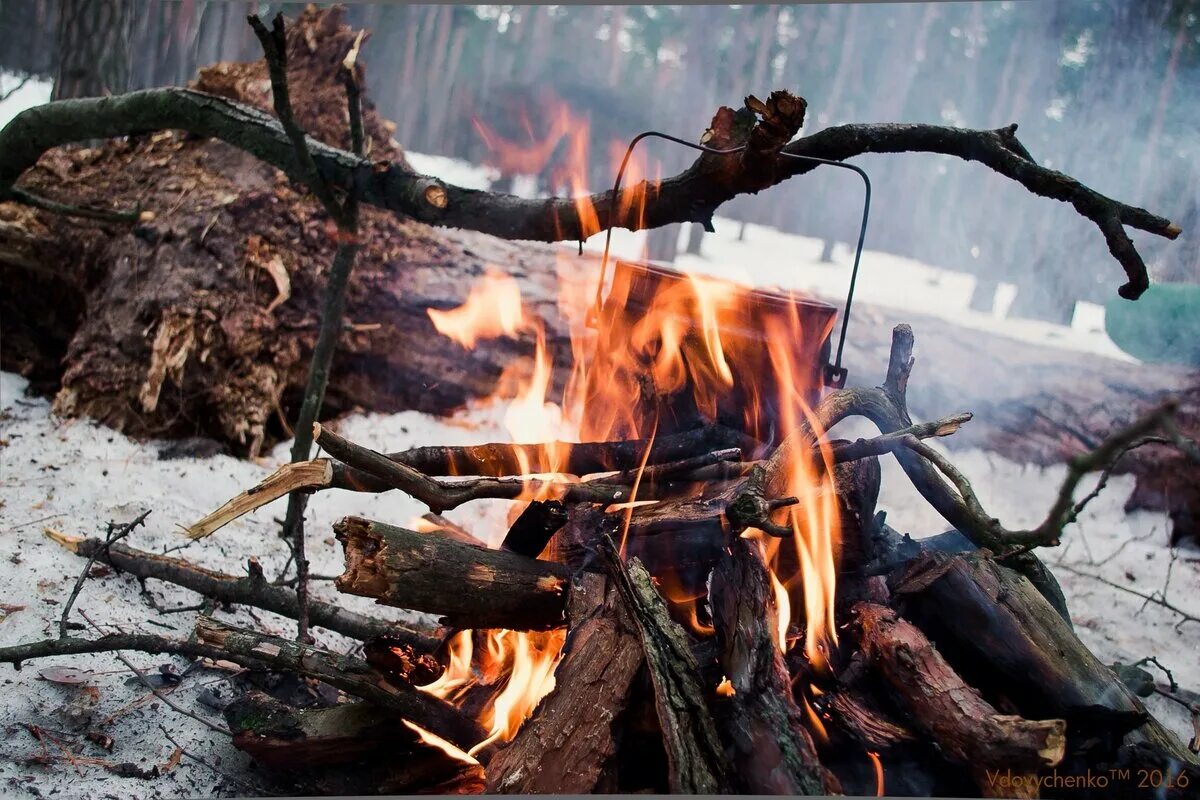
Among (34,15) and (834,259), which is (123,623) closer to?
(34,15)

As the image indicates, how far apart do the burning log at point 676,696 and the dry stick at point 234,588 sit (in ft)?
2.16

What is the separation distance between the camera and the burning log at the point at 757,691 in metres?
1.29

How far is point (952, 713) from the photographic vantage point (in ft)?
4.49

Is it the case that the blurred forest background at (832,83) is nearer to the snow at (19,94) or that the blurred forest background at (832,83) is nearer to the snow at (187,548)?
the snow at (19,94)

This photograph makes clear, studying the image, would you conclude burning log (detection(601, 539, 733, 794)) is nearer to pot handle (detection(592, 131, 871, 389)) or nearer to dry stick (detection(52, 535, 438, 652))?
dry stick (detection(52, 535, 438, 652))

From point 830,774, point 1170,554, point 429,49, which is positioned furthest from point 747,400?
point 429,49

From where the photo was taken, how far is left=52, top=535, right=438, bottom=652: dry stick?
6.42ft

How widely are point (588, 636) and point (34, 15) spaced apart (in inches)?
154

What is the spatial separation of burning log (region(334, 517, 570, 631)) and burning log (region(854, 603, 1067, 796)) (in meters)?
0.67

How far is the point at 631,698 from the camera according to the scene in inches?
56.1

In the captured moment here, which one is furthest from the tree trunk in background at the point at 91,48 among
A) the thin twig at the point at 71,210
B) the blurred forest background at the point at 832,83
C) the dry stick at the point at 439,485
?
the dry stick at the point at 439,485

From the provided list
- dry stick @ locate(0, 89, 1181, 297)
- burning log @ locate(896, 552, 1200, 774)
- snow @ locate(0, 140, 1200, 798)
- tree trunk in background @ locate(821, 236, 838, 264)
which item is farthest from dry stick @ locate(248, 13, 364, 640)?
tree trunk in background @ locate(821, 236, 838, 264)

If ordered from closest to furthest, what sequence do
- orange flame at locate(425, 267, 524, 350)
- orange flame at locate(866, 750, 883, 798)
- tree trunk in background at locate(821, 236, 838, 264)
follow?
orange flame at locate(866, 750, 883, 798) → orange flame at locate(425, 267, 524, 350) → tree trunk in background at locate(821, 236, 838, 264)

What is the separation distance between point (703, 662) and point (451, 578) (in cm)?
53
